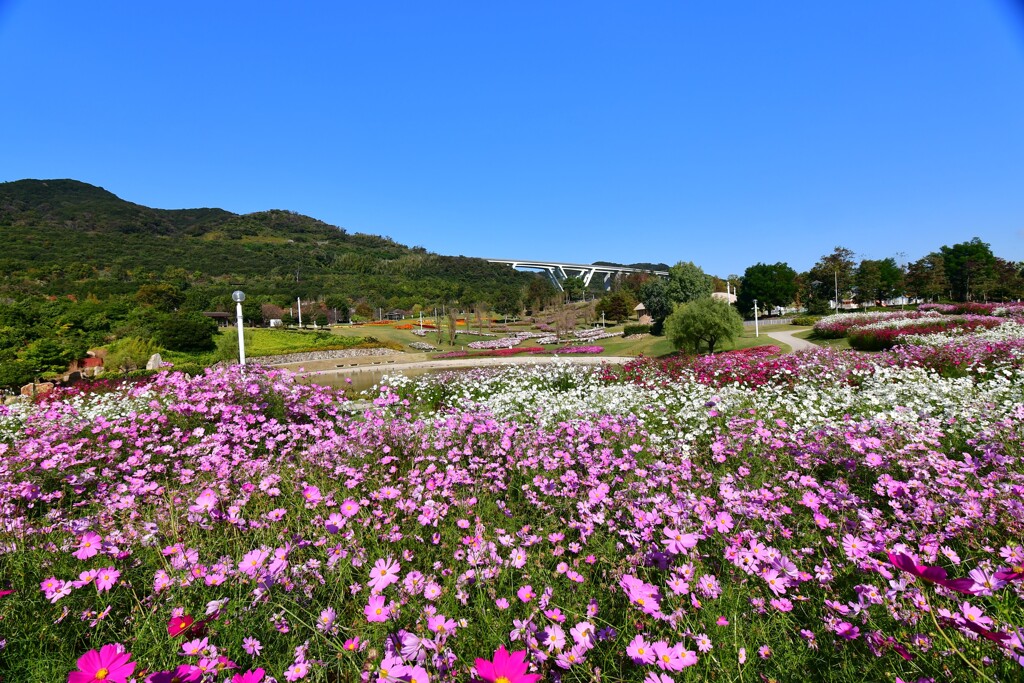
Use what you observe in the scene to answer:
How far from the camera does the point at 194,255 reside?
81.1 metres

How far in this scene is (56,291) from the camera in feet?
157

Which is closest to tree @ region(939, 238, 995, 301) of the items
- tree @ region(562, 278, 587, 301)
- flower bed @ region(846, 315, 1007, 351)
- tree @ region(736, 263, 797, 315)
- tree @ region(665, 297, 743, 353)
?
tree @ region(736, 263, 797, 315)

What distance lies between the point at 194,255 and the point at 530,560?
97288 mm

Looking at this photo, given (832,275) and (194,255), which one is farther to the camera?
(194,255)

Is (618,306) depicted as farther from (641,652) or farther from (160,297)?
(641,652)

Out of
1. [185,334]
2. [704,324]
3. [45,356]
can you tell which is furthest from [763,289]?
[45,356]

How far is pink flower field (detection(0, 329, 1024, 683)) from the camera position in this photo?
1.37 metres

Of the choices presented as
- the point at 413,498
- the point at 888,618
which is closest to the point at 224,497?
the point at 413,498

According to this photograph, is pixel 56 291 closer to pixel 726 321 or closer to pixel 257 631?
pixel 726 321

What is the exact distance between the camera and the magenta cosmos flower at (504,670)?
87cm

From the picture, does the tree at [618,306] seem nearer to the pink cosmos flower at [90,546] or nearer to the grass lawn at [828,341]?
the grass lawn at [828,341]

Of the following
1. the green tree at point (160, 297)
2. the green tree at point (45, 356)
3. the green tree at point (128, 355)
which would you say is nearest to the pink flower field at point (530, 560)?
the green tree at point (45, 356)

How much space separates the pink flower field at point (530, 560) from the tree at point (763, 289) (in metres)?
63.1

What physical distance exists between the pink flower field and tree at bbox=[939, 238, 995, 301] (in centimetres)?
6624
